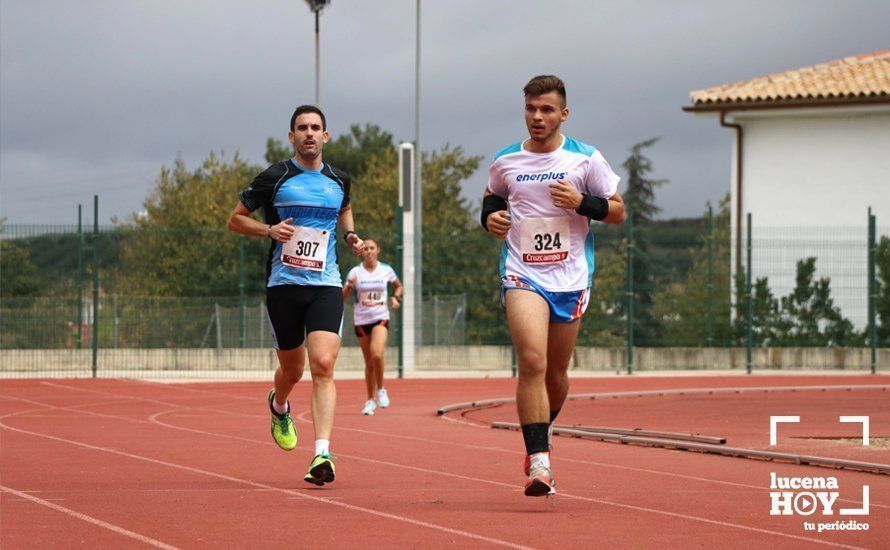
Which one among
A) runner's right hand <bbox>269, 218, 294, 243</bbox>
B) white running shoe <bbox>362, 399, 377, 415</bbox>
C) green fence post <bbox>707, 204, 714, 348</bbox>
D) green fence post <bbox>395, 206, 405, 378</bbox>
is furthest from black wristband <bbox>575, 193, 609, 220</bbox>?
green fence post <bbox>707, 204, 714, 348</bbox>

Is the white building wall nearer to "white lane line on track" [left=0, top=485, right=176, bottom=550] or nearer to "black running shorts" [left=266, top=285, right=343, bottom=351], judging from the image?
"black running shorts" [left=266, top=285, right=343, bottom=351]

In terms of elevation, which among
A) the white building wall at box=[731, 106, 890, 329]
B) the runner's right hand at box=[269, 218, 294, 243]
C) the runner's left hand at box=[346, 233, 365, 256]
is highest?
the white building wall at box=[731, 106, 890, 329]

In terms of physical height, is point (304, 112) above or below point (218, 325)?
above

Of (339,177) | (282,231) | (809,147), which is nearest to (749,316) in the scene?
(809,147)

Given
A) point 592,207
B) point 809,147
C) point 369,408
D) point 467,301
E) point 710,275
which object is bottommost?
point 369,408

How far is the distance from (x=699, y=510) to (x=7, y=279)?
1831 centimetres

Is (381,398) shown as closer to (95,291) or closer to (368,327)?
(368,327)

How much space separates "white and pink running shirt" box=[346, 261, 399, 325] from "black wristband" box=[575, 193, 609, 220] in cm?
893

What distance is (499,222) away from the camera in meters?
8.12

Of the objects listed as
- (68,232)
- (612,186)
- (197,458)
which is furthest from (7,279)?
(612,186)

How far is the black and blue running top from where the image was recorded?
918 centimetres

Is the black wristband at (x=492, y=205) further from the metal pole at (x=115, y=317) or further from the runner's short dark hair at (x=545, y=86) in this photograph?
the metal pole at (x=115, y=317)

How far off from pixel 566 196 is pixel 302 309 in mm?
2172

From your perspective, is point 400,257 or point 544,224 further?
point 400,257
